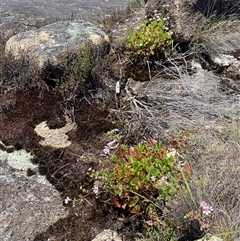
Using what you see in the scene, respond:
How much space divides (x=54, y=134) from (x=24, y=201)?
925 millimetres

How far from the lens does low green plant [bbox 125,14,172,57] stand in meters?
5.22

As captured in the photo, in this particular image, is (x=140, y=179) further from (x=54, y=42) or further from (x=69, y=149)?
(x=54, y=42)

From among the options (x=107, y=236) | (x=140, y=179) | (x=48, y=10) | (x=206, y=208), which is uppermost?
(x=206, y=208)

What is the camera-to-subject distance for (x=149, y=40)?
5195 millimetres

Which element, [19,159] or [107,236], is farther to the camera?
[19,159]

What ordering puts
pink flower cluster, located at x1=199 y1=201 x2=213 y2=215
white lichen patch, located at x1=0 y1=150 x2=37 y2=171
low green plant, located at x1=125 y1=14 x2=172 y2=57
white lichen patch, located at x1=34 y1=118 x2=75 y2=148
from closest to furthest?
pink flower cluster, located at x1=199 y1=201 x2=213 y2=215, white lichen patch, located at x1=0 y1=150 x2=37 y2=171, white lichen patch, located at x1=34 y1=118 x2=75 y2=148, low green plant, located at x1=125 y1=14 x2=172 y2=57

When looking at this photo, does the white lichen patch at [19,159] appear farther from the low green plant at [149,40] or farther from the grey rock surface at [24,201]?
the low green plant at [149,40]

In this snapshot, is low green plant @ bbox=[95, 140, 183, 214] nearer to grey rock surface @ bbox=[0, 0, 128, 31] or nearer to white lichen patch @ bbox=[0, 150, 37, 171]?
white lichen patch @ bbox=[0, 150, 37, 171]

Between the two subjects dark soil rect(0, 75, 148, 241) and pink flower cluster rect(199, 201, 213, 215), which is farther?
dark soil rect(0, 75, 148, 241)

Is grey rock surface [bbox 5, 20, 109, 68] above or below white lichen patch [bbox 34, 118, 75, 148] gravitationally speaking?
above

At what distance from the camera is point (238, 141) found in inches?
138

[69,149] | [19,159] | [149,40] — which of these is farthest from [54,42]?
[19,159]

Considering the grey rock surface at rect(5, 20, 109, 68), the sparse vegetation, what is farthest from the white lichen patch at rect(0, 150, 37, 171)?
the grey rock surface at rect(5, 20, 109, 68)

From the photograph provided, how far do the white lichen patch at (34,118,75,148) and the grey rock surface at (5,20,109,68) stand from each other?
0.88 meters
